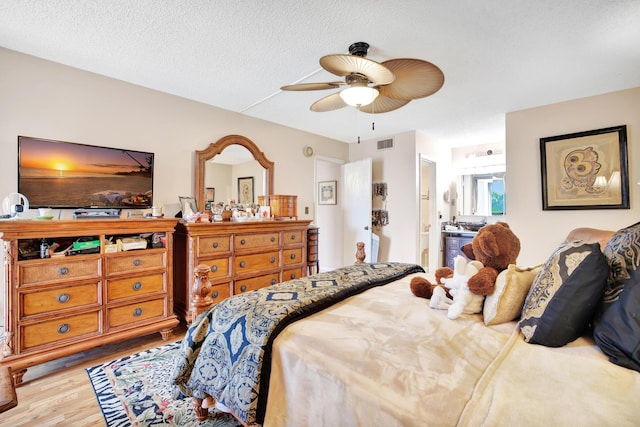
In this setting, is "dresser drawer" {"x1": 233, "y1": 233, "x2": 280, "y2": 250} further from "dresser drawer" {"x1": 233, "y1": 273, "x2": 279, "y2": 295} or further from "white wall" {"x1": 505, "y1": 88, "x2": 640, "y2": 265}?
"white wall" {"x1": 505, "y1": 88, "x2": 640, "y2": 265}

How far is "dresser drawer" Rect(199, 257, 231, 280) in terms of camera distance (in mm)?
2823

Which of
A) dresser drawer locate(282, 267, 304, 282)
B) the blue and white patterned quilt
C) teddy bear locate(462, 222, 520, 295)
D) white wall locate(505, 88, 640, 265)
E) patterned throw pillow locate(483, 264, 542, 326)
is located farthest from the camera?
dresser drawer locate(282, 267, 304, 282)

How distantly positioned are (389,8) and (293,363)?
6.62ft

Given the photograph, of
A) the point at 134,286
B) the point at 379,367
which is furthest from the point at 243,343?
the point at 134,286

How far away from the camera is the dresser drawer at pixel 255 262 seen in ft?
10.1

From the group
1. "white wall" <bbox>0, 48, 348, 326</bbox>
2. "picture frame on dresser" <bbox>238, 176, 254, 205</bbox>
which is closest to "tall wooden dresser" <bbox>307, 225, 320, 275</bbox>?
"picture frame on dresser" <bbox>238, 176, 254, 205</bbox>

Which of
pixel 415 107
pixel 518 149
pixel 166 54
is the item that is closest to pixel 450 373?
pixel 166 54

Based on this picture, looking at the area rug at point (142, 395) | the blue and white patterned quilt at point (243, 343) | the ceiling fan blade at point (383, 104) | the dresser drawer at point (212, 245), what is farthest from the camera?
the dresser drawer at point (212, 245)

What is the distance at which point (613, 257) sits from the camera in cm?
106

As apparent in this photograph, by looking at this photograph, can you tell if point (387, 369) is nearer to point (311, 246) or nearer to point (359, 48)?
Result: point (359, 48)

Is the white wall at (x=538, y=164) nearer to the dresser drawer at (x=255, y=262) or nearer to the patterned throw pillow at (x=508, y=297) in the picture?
the patterned throw pillow at (x=508, y=297)

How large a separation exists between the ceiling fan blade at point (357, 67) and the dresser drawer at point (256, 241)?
1963 mm

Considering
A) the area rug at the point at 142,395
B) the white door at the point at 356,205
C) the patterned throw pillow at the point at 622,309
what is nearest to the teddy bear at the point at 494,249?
the patterned throw pillow at the point at 622,309

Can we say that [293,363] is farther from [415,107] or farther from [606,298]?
[415,107]
